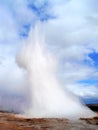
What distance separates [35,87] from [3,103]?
13.2 metres

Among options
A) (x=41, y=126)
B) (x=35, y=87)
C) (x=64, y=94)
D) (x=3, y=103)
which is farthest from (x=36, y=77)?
(x=41, y=126)

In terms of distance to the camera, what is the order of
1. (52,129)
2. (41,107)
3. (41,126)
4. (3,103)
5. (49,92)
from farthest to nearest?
(3,103), (49,92), (41,107), (41,126), (52,129)

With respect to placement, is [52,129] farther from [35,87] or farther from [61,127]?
[35,87]

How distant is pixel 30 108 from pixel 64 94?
6784mm

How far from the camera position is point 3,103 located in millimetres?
59844

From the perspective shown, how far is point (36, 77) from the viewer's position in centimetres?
5034

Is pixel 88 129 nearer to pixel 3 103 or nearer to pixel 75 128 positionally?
pixel 75 128

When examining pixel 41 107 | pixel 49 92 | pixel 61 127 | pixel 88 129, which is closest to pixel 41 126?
pixel 61 127

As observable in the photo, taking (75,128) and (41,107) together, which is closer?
(75,128)

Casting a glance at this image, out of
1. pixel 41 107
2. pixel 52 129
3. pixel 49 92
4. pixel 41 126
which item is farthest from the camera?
pixel 49 92

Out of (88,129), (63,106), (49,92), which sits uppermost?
(49,92)

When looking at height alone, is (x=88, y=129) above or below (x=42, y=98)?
below

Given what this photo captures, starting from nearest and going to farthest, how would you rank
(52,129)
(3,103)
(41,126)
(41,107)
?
(52,129) < (41,126) < (41,107) < (3,103)

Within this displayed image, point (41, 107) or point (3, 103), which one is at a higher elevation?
point (3, 103)
